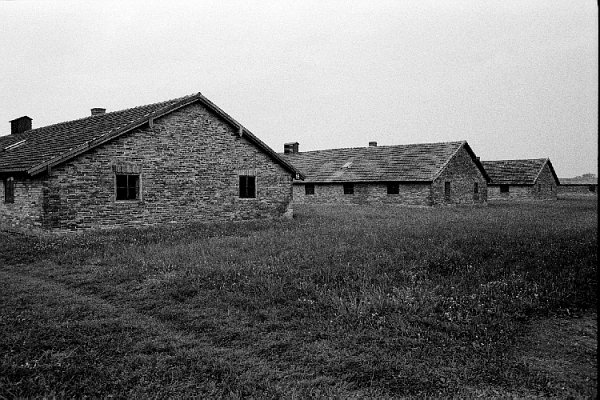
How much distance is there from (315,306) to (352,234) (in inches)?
296

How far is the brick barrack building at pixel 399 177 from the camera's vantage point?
102 ft

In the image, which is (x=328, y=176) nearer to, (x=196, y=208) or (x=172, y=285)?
(x=196, y=208)

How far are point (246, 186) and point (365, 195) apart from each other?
49.1 ft

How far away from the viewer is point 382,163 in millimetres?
35219

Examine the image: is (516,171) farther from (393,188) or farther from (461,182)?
(393,188)

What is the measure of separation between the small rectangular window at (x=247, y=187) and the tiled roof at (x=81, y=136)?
5.46ft

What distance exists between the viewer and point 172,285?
852 centimetres

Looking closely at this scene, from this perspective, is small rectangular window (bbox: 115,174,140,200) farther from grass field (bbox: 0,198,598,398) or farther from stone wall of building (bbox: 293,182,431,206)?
stone wall of building (bbox: 293,182,431,206)

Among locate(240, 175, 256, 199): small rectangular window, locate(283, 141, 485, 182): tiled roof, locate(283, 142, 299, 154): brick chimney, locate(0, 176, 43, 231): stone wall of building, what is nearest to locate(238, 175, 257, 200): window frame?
locate(240, 175, 256, 199): small rectangular window

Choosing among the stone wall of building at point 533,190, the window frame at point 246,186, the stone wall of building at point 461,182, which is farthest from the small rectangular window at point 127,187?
the stone wall of building at point 533,190

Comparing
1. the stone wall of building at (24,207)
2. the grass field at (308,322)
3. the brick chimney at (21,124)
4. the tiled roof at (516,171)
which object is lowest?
the grass field at (308,322)

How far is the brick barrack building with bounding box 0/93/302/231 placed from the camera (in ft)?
51.3

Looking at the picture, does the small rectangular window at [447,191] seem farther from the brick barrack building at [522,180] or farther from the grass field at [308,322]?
the grass field at [308,322]

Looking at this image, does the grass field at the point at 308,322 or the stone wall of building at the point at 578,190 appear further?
the stone wall of building at the point at 578,190
